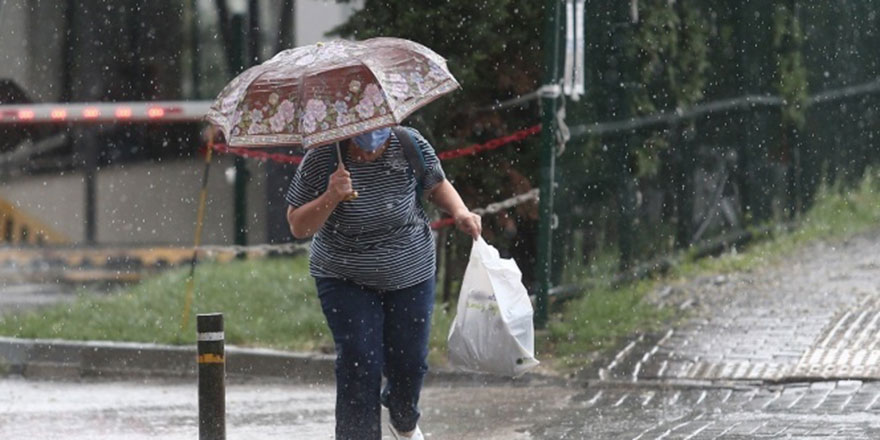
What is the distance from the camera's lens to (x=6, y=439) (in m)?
8.84

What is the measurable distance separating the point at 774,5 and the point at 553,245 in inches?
192

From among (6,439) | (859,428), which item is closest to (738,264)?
(859,428)

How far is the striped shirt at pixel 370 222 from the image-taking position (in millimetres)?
6902

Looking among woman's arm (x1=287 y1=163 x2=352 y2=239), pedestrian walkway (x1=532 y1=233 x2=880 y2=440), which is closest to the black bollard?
woman's arm (x1=287 y1=163 x2=352 y2=239)

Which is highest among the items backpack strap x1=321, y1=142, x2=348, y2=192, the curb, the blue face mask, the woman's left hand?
the blue face mask

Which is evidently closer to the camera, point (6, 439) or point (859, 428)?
point (859, 428)

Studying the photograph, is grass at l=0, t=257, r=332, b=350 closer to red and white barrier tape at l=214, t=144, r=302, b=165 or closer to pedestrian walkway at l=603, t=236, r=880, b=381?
red and white barrier tape at l=214, t=144, r=302, b=165

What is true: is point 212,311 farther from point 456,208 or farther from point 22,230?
point 456,208

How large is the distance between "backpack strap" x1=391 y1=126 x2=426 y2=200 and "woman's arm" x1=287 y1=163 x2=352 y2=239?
345 millimetres

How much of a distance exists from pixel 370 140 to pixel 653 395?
127 inches

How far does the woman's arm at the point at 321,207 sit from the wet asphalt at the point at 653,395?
196cm

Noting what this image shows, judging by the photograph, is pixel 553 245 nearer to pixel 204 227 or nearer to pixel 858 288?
pixel 858 288

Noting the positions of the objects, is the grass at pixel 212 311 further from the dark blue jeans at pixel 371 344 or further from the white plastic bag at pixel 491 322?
the dark blue jeans at pixel 371 344

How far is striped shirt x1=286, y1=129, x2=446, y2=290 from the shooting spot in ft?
22.6
